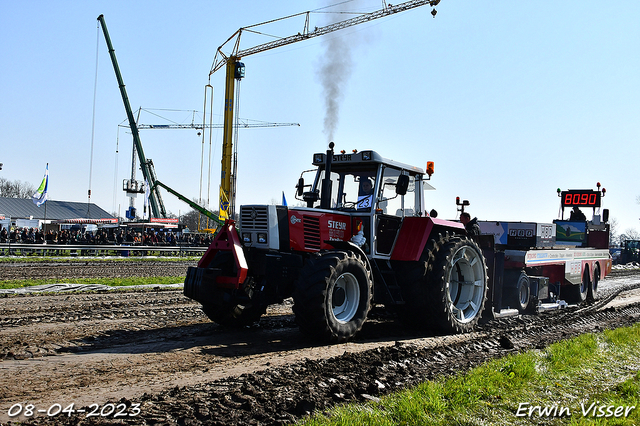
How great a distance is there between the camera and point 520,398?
5.17m

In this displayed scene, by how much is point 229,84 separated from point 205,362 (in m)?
38.2

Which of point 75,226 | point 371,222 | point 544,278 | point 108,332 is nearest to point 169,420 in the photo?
point 108,332

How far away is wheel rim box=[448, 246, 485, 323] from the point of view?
9.78 m

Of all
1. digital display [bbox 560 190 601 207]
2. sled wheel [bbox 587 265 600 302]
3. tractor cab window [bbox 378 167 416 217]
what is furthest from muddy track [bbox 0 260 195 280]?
digital display [bbox 560 190 601 207]

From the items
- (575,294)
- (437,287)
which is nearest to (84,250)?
(575,294)

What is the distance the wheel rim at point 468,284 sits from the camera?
9781mm

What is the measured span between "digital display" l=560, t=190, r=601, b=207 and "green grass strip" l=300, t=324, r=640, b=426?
11907mm

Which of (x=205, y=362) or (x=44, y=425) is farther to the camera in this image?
(x=205, y=362)

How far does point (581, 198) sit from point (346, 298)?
13004mm

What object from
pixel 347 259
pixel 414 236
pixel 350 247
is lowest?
pixel 347 259

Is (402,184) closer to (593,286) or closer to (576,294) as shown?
(576,294)

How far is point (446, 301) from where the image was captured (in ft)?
28.9

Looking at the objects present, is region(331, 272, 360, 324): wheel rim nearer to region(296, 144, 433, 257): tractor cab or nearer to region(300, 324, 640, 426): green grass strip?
region(296, 144, 433, 257): tractor cab

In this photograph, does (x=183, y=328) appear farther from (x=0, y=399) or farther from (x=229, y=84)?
(x=229, y=84)
